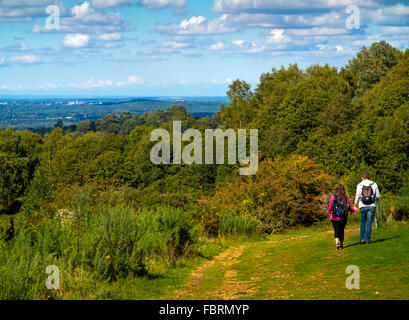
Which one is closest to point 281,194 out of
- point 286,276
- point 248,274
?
point 248,274

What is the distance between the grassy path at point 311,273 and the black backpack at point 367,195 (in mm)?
1125

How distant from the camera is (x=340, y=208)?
13922 millimetres

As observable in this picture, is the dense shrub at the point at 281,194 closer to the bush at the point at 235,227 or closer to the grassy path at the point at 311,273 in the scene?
the bush at the point at 235,227

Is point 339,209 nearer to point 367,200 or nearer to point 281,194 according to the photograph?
point 367,200

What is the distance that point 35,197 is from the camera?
30.8m

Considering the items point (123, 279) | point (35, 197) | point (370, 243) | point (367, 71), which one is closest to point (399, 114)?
point (367, 71)

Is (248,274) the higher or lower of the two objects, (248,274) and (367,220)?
the lower

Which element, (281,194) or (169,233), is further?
(281,194)

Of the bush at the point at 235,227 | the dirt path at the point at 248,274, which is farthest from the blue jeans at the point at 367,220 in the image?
the bush at the point at 235,227

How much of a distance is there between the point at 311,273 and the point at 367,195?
3.13 meters

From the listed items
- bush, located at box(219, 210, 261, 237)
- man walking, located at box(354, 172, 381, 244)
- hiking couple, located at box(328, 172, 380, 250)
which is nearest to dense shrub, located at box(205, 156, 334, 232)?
bush, located at box(219, 210, 261, 237)

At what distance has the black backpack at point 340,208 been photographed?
1388cm

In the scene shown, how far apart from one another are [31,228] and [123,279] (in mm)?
3003

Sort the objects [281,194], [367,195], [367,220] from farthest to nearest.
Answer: [281,194], [367,220], [367,195]
